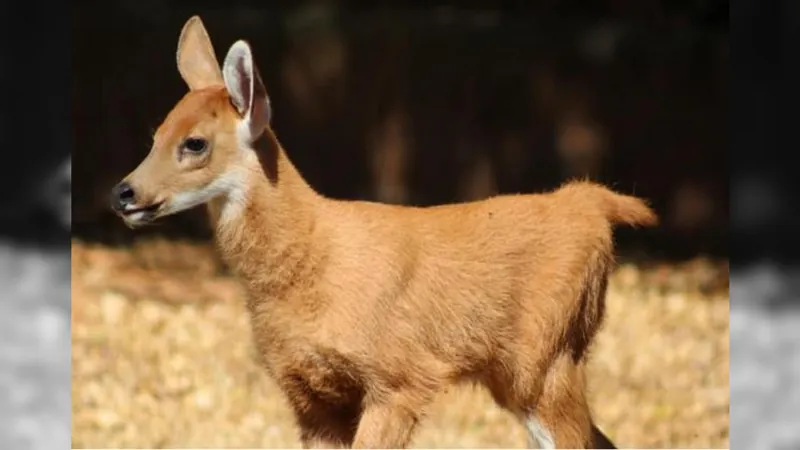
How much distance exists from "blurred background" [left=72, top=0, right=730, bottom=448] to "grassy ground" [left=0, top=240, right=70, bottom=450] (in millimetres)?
3081

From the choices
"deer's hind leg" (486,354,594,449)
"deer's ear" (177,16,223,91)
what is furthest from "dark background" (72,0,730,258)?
"deer's ear" (177,16,223,91)

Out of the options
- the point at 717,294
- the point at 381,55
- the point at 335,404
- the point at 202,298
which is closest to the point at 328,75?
the point at 381,55

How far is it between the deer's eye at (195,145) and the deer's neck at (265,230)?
11cm

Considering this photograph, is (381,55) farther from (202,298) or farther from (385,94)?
(202,298)

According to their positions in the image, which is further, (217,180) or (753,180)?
(217,180)

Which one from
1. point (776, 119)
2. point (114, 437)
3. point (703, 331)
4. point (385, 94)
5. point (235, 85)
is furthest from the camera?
point (385, 94)

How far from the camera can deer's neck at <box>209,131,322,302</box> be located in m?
3.75

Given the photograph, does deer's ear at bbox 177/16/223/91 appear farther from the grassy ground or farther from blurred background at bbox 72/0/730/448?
blurred background at bbox 72/0/730/448

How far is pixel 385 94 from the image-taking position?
743 cm

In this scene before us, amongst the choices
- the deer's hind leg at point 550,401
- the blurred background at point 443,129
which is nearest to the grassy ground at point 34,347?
the deer's hind leg at point 550,401

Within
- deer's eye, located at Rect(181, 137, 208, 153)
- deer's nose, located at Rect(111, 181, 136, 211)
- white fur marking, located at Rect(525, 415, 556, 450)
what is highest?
deer's eye, located at Rect(181, 137, 208, 153)

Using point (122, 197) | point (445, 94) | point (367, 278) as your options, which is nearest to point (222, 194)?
point (122, 197)

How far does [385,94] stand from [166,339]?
1664 millimetres

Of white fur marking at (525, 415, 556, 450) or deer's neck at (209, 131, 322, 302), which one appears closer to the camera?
deer's neck at (209, 131, 322, 302)
